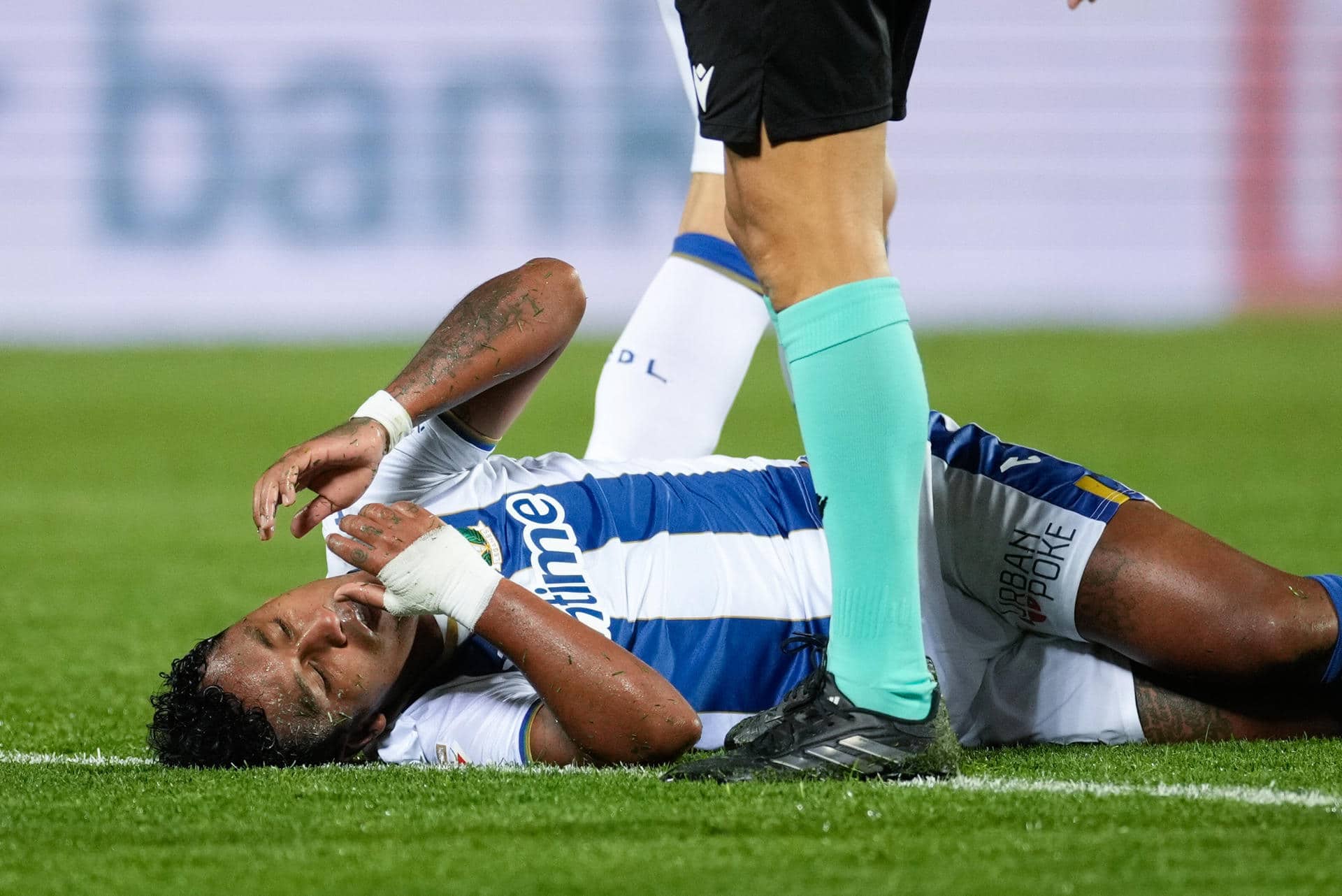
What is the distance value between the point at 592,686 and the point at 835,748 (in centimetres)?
34

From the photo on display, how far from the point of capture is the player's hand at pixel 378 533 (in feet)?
6.85

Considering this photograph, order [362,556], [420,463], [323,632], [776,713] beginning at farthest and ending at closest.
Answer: [420,463]
[323,632]
[362,556]
[776,713]

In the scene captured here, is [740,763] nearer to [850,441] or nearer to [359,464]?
[850,441]

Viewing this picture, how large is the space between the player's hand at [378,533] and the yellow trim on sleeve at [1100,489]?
3.07 ft

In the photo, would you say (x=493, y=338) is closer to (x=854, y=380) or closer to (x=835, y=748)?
(x=854, y=380)

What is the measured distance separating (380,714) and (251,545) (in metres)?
2.90

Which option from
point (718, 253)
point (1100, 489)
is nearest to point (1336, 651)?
point (1100, 489)

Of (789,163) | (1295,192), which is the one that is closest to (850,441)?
(789,163)

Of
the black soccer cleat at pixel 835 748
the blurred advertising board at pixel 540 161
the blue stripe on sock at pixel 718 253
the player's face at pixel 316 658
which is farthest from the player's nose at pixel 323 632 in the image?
the blurred advertising board at pixel 540 161

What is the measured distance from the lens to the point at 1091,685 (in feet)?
7.64

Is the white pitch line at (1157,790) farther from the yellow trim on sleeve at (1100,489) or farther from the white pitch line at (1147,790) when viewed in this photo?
the yellow trim on sleeve at (1100,489)

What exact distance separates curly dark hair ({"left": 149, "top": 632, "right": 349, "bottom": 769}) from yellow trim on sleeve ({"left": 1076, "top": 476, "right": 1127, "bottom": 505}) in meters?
1.11

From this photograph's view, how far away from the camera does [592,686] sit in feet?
6.69

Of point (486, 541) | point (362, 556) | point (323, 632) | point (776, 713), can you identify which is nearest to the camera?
point (776, 713)
